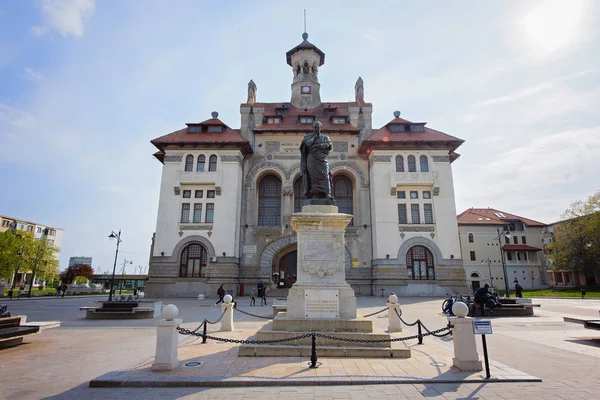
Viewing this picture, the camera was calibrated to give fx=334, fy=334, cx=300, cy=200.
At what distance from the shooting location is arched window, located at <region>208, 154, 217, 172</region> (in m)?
32.6

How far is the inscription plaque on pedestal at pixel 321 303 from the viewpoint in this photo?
8570 mm

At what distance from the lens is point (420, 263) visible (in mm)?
30828

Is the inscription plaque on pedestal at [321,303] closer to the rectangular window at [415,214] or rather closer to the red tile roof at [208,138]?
the rectangular window at [415,214]

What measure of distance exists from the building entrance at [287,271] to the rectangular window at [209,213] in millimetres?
7927

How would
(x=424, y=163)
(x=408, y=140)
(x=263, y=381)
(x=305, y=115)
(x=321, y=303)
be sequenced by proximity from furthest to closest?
(x=305, y=115), (x=424, y=163), (x=408, y=140), (x=321, y=303), (x=263, y=381)

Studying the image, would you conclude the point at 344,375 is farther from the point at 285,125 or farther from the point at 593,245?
the point at 593,245

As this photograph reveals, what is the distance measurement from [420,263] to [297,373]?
27.0m

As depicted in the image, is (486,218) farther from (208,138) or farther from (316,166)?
(316,166)

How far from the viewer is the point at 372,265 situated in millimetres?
31250

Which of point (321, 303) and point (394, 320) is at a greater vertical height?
point (321, 303)

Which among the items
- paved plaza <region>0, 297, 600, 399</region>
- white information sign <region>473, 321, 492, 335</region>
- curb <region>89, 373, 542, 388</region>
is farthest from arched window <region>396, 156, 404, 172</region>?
curb <region>89, 373, 542, 388</region>

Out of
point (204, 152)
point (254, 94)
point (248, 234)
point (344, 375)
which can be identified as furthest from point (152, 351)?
point (254, 94)

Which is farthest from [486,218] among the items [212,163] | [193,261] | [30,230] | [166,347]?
[30,230]

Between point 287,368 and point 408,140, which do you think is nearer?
point 287,368
